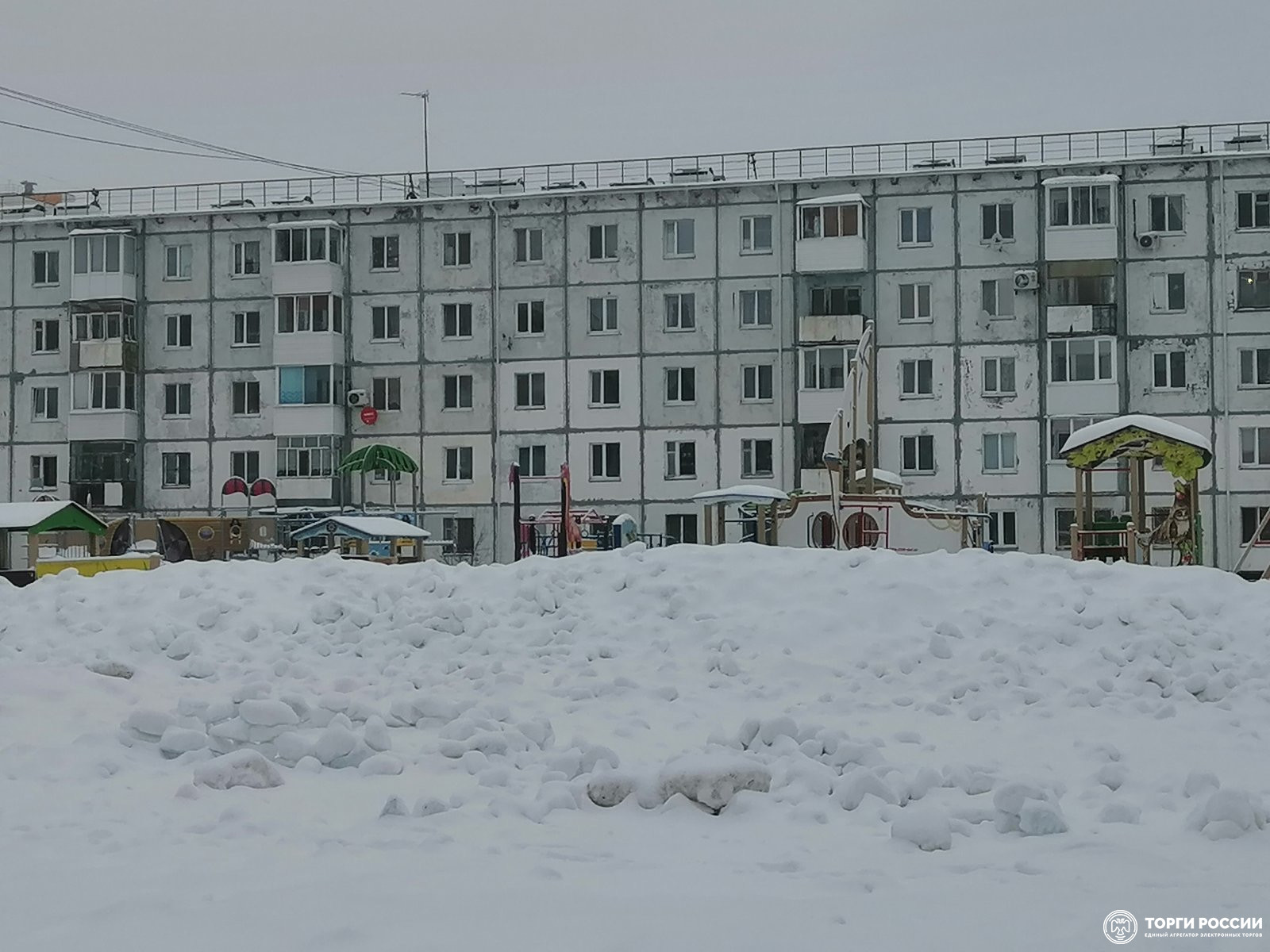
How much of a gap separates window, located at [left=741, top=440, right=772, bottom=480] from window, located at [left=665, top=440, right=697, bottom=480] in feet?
5.58

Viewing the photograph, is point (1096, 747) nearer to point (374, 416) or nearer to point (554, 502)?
point (554, 502)

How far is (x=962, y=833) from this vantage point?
6512 mm

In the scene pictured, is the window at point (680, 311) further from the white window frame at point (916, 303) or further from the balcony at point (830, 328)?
the white window frame at point (916, 303)

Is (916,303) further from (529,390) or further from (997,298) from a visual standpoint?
(529,390)

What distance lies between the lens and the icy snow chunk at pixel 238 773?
24.1ft

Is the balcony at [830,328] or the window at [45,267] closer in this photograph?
the balcony at [830,328]

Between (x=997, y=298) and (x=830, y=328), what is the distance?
5693mm

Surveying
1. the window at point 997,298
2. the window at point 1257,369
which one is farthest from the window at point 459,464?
the window at point 1257,369

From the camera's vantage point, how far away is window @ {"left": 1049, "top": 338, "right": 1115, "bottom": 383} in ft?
150

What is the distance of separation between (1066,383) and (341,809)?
42329 millimetres

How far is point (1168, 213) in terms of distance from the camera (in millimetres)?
46438

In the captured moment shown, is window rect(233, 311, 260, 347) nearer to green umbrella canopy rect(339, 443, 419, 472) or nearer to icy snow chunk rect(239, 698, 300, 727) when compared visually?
green umbrella canopy rect(339, 443, 419, 472)

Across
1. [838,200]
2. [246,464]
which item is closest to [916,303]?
[838,200]

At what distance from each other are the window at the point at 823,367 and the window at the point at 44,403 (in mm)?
28384
